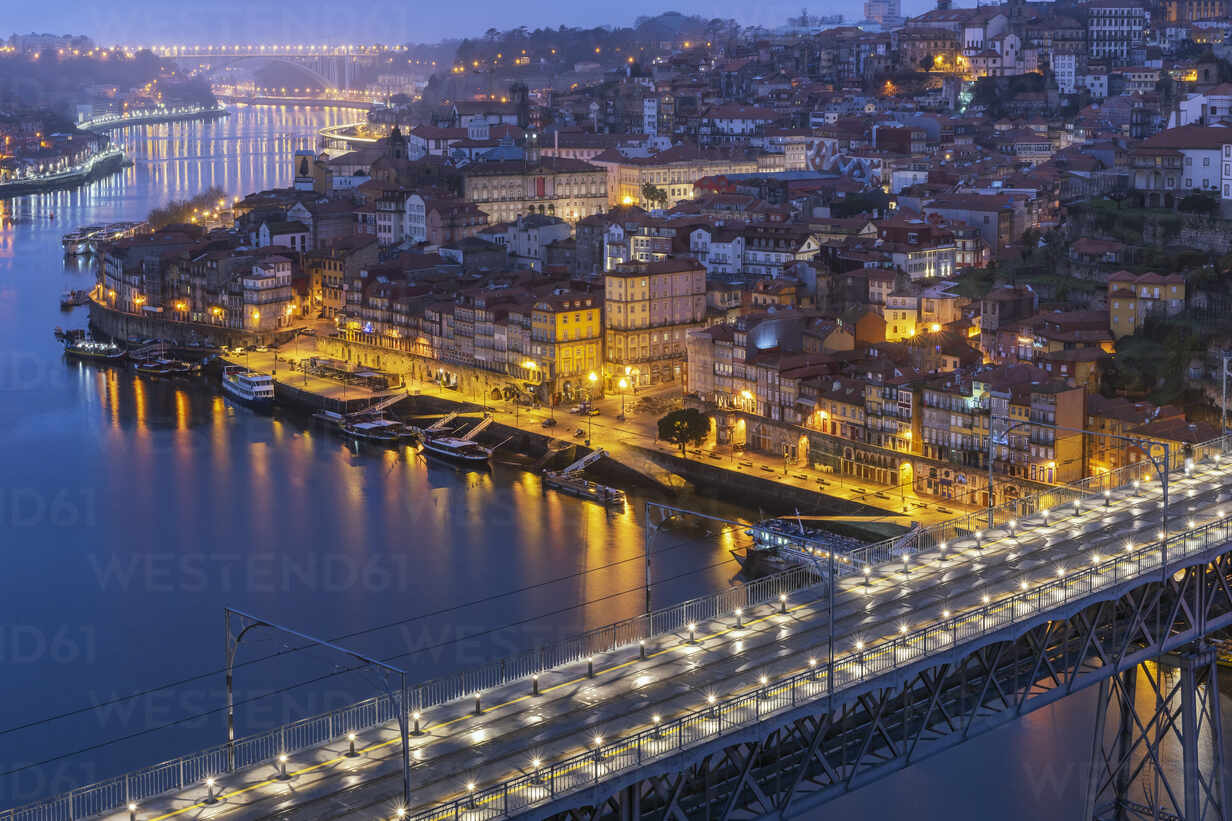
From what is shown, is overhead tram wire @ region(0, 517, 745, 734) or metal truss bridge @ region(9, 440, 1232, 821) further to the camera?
overhead tram wire @ region(0, 517, 745, 734)

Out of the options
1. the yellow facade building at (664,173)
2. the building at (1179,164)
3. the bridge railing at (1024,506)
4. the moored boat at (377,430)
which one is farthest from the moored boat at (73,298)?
the bridge railing at (1024,506)

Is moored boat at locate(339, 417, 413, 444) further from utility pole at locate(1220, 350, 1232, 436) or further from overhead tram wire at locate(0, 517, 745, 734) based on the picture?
utility pole at locate(1220, 350, 1232, 436)

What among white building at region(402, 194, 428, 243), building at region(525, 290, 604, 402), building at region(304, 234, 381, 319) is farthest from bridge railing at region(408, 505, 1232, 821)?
white building at region(402, 194, 428, 243)

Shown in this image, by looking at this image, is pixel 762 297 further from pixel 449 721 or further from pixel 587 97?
pixel 587 97

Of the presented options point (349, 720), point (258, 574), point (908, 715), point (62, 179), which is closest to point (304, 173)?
point (62, 179)

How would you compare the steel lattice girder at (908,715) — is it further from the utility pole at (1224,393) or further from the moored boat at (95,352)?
the moored boat at (95,352)

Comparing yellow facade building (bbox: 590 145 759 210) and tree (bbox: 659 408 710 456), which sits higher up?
yellow facade building (bbox: 590 145 759 210)

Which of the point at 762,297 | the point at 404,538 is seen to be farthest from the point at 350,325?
the point at 404,538
